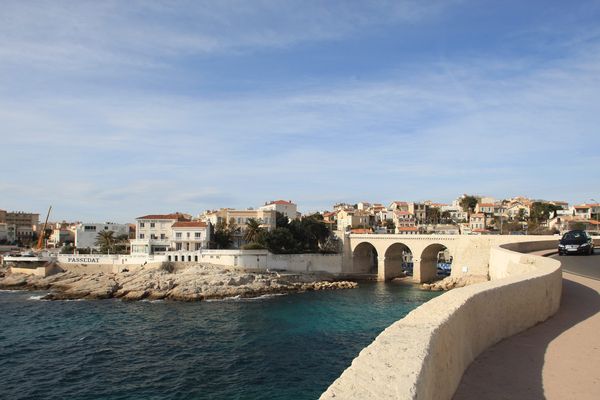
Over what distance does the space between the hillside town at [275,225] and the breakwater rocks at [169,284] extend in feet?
26.3

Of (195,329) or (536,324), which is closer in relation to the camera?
(536,324)

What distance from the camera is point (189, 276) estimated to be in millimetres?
53250

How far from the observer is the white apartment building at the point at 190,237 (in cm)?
6738

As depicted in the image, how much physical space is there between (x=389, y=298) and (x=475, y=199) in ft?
316

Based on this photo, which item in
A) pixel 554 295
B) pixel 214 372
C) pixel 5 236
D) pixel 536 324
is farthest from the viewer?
pixel 5 236

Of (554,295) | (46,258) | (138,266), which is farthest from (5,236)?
(554,295)

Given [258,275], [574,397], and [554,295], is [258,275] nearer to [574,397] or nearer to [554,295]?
[554,295]

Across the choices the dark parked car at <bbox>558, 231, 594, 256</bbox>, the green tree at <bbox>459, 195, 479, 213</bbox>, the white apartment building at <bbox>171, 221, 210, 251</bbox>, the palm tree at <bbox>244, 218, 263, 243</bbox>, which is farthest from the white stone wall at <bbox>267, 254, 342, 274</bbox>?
the green tree at <bbox>459, 195, 479, 213</bbox>

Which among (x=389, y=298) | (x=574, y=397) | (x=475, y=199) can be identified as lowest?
(x=389, y=298)

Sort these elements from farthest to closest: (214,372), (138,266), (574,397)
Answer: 1. (138,266)
2. (214,372)
3. (574,397)

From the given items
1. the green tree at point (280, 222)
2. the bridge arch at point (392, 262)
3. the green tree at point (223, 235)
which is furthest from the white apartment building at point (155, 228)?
the bridge arch at point (392, 262)

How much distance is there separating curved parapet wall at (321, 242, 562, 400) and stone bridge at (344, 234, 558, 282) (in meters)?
36.8

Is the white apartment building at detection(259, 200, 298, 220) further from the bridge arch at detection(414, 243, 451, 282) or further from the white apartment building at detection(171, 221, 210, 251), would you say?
the bridge arch at detection(414, 243, 451, 282)

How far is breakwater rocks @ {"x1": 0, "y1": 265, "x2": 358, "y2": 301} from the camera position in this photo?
161ft
